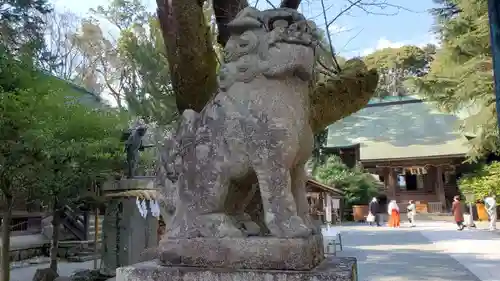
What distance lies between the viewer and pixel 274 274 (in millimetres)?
1809

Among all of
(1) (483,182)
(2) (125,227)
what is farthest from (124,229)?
(1) (483,182)

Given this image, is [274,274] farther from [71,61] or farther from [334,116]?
[71,61]

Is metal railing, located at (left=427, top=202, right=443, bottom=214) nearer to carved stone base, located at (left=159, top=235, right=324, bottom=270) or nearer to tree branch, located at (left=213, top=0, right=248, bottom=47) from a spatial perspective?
tree branch, located at (left=213, top=0, right=248, bottom=47)

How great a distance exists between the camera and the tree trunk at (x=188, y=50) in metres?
3.77

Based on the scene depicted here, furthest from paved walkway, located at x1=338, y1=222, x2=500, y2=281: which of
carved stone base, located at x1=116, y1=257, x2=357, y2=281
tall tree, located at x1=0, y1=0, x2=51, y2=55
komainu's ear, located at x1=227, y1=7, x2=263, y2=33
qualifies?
tall tree, located at x1=0, y1=0, x2=51, y2=55

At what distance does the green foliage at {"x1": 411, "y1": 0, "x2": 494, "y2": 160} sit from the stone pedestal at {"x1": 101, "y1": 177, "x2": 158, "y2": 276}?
10889mm

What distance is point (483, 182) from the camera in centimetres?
1717

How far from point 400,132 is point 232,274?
2714 centimetres

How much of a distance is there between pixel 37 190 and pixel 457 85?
1350 cm

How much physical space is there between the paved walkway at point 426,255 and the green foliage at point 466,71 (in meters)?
3.86

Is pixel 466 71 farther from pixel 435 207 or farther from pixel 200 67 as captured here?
pixel 200 67

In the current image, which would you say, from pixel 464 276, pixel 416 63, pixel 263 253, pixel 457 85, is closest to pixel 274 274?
pixel 263 253

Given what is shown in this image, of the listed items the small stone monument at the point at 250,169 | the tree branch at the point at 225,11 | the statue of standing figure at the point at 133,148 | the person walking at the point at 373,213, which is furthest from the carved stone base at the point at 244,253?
the person walking at the point at 373,213

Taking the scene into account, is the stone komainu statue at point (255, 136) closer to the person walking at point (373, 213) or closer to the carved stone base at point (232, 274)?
the carved stone base at point (232, 274)
